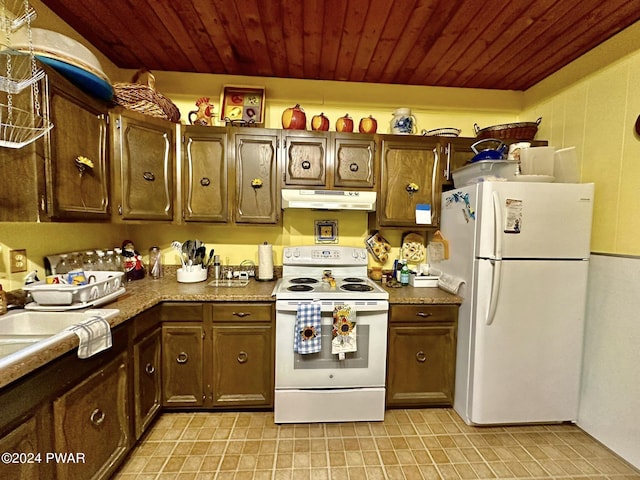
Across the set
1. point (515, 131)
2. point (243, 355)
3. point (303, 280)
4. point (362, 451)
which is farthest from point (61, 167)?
point (515, 131)

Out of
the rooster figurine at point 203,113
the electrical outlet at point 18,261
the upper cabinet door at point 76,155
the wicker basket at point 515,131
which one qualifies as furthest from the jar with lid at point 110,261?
the wicker basket at point 515,131

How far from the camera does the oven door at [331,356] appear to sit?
1.89 metres

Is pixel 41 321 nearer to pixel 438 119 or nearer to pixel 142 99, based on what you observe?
pixel 142 99

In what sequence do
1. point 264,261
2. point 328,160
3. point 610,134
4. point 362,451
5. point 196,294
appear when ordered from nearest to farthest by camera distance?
point 362,451, point 610,134, point 196,294, point 328,160, point 264,261

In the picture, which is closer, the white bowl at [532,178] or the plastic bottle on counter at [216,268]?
the white bowl at [532,178]

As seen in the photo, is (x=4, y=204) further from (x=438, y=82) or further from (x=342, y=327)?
(x=438, y=82)

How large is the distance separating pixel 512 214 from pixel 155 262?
8.70ft

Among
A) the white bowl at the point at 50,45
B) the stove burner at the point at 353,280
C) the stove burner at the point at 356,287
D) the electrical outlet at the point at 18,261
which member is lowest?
the stove burner at the point at 356,287

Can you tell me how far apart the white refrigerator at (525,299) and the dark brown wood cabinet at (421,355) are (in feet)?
0.50

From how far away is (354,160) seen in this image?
2.27 m

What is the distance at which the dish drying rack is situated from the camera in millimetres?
1220

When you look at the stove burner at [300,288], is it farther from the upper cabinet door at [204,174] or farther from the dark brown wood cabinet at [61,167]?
the dark brown wood cabinet at [61,167]

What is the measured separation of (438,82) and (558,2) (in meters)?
1.00

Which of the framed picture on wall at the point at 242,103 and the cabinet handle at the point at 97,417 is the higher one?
the framed picture on wall at the point at 242,103
